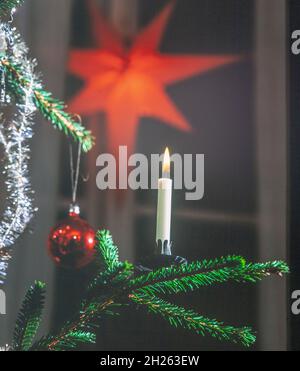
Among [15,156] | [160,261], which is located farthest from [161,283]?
[15,156]

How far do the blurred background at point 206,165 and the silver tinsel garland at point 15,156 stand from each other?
4cm

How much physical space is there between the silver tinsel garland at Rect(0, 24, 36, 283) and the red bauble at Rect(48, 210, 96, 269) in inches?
3.5

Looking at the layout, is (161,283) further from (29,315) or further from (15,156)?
(15,156)

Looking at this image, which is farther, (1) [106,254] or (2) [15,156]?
(2) [15,156]

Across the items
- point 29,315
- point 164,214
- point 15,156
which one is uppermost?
point 15,156

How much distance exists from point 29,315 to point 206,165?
401 millimetres

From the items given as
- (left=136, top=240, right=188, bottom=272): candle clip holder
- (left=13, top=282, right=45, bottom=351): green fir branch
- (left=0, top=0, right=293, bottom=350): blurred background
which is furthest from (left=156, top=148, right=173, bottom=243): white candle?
(left=0, top=0, right=293, bottom=350): blurred background

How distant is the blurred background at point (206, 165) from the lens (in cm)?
83

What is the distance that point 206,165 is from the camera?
864 mm

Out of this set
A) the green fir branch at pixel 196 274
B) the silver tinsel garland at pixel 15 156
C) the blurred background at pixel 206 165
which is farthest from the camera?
the blurred background at pixel 206 165

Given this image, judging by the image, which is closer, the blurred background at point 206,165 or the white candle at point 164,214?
the white candle at point 164,214

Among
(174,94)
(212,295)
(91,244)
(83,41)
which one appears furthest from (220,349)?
(83,41)

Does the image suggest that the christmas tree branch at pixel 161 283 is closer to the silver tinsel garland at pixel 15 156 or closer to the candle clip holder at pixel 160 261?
the candle clip holder at pixel 160 261

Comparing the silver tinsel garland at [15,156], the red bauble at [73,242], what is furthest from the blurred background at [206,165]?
the red bauble at [73,242]
